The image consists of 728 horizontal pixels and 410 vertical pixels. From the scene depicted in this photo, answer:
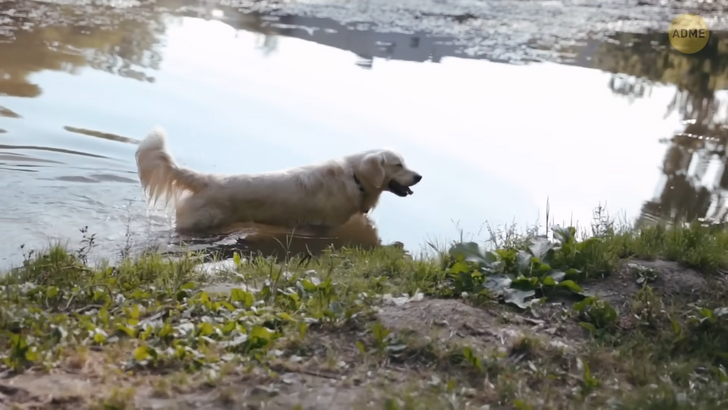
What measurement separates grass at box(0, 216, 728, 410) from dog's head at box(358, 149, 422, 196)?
2.00 meters

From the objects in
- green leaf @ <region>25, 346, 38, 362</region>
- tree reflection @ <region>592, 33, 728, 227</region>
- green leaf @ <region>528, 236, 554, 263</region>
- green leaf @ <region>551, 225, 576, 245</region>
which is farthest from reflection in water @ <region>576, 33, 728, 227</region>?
green leaf @ <region>25, 346, 38, 362</region>

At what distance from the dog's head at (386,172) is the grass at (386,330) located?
200cm

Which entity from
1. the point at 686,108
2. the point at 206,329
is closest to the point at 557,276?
the point at 206,329

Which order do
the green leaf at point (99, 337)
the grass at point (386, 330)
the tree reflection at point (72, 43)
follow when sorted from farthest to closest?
1. the tree reflection at point (72, 43)
2. the green leaf at point (99, 337)
3. the grass at point (386, 330)

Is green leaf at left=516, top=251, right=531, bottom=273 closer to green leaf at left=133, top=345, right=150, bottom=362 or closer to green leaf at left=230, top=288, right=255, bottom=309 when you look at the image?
green leaf at left=230, top=288, right=255, bottom=309

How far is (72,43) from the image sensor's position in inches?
454

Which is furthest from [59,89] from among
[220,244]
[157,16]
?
[157,16]

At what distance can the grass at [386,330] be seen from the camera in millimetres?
3322

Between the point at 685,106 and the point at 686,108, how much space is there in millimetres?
104

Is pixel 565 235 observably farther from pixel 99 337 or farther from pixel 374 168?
pixel 99 337

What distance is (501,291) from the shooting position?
4.54 m

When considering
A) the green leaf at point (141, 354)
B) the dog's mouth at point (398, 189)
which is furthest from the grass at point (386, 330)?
the dog's mouth at point (398, 189)

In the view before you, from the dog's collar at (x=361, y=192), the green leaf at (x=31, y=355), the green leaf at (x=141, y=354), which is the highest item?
the green leaf at (x=141, y=354)

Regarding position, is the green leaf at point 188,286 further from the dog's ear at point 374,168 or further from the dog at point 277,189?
the dog's ear at point 374,168
